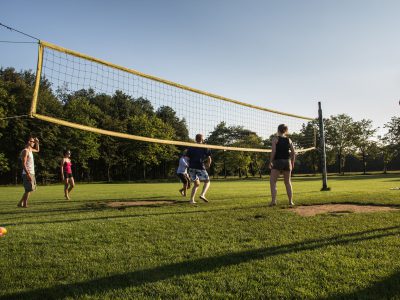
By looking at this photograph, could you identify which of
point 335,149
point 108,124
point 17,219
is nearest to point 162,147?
point 108,124

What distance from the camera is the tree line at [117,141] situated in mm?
48188

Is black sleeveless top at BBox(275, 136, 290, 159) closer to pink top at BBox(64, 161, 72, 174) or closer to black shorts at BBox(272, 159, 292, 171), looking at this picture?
black shorts at BBox(272, 159, 292, 171)

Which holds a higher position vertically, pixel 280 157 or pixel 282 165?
pixel 280 157

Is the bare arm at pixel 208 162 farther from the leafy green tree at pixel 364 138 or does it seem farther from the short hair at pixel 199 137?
the leafy green tree at pixel 364 138

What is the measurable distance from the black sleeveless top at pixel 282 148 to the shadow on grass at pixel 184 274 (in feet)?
14.4

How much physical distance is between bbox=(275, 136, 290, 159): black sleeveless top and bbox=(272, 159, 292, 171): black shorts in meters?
0.10

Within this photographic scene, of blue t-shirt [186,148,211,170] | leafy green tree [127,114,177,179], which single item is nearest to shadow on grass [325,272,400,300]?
blue t-shirt [186,148,211,170]

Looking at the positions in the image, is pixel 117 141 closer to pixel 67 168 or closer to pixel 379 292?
pixel 67 168

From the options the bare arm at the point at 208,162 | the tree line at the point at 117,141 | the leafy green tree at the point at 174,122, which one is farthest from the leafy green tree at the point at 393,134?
the bare arm at the point at 208,162

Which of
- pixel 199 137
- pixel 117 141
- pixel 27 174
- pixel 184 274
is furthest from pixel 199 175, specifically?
pixel 117 141

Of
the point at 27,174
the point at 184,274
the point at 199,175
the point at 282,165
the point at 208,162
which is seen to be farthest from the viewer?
the point at 208,162

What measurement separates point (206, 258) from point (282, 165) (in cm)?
550

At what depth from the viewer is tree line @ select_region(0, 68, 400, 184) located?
48188mm

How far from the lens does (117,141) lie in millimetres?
61000
